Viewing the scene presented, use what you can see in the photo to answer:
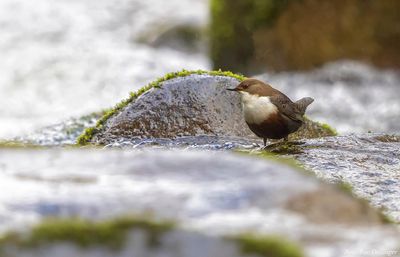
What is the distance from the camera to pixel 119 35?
58.5ft

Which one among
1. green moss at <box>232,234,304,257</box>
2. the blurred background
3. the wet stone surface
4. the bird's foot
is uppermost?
the blurred background

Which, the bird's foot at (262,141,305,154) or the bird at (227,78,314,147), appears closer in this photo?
the bird's foot at (262,141,305,154)

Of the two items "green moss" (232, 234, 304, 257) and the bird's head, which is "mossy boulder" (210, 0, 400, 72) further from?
"green moss" (232, 234, 304, 257)

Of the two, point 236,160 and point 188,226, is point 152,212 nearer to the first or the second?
point 188,226

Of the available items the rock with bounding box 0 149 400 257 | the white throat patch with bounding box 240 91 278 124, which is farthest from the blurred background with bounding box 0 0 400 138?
the rock with bounding box 0 149 400 257

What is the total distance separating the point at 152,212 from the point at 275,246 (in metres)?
0.41

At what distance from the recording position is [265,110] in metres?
5.39

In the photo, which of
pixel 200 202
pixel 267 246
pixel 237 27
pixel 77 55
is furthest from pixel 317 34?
pixel 267 246

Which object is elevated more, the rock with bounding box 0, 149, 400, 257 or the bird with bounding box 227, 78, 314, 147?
the bird with bounding box 227, 78, 314, 147

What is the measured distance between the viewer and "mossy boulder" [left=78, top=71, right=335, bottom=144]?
5.96 m

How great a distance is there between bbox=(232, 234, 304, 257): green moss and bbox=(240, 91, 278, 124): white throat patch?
9.24 feet

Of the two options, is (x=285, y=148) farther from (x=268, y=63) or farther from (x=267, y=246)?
(x=268, y=63)

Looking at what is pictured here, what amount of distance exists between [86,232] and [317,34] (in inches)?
466

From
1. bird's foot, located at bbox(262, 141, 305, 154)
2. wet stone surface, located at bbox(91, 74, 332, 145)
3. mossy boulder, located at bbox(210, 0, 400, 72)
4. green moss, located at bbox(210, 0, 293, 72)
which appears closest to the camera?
bird's foot, located at bbox(262, 141, 305, 154)
